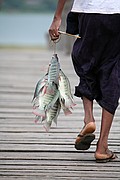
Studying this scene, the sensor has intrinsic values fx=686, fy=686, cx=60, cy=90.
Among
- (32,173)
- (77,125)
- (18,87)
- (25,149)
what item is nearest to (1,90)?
(18,87)

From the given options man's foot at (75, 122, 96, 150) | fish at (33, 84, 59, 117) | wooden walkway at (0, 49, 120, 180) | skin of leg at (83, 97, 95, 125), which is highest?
fish at (33, 84, 59, 117)

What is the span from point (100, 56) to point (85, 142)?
19.4 inches

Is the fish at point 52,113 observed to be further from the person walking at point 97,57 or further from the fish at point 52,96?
the person walking at point 97,57

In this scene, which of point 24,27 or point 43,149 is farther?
point 24,27

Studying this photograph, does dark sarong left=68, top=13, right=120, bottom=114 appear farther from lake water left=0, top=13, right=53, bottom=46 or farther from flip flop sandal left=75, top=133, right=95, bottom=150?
lake water left=0, top=13, right=53, bottom=46

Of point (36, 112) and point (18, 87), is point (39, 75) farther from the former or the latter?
A: point (36, 112)

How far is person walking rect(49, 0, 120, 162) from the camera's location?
12.3 feet

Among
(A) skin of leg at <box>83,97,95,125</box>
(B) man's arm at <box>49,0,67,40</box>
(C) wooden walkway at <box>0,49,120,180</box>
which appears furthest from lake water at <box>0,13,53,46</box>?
(B) man's arm at <box>49,0,67,40</box>

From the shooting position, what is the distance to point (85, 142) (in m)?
3.88

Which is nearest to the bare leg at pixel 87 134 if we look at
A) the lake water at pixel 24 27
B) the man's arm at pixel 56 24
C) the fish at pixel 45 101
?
the fish at pixel 45 101

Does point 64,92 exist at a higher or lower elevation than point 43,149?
higher

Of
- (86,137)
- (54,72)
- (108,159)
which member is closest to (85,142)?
(86,137)

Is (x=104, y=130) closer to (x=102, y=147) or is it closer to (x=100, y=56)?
(x=102, y=147)

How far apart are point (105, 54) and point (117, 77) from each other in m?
0.15
